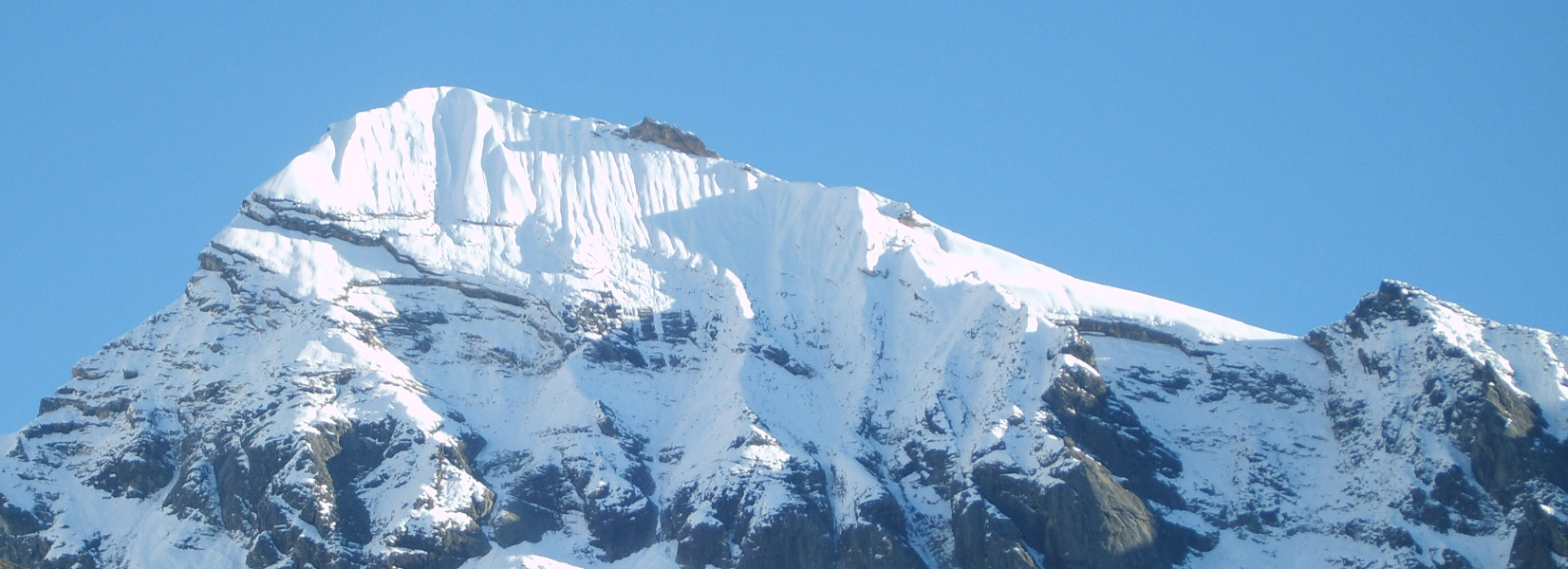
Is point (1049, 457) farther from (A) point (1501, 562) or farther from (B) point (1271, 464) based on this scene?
(A) point (1501, 562)

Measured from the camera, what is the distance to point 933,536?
579 ft

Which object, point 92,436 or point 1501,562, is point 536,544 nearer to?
point 92,436

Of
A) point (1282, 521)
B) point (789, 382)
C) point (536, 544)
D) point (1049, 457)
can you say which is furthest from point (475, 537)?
point (1282, 521)

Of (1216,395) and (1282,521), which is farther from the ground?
(1216,395)

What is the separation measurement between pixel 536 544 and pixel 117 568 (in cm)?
3271

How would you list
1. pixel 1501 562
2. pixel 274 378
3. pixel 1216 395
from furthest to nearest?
pixel 1216 395 → pixel 274 378 → pixel 1501 562

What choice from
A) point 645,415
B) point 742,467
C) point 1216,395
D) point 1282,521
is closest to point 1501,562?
point 1282,521

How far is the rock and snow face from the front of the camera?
172625mm

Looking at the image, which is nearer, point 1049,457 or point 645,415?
point 1049,457

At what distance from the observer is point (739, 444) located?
180 metres

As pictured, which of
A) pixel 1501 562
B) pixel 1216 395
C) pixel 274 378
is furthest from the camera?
pixel 1216 395

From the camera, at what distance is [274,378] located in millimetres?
182750

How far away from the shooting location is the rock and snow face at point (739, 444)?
6796 inches

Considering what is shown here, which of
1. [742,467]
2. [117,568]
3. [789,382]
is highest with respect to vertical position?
[789,382]
